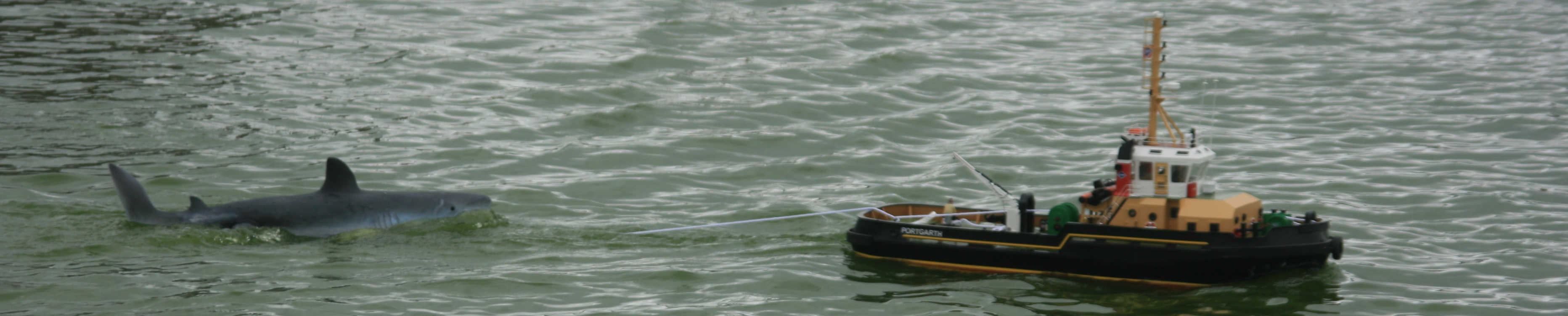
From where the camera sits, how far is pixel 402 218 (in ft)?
58.4

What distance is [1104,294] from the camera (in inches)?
604

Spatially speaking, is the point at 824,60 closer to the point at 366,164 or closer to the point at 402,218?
the point at 366,164

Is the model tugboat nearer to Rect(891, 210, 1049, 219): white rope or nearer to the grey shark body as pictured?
Rect(891, 210, 1049, 219): white rope

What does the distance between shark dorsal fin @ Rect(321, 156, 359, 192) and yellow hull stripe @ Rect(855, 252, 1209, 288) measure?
6.62 metres

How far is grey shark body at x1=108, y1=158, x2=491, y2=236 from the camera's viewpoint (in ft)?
55.8

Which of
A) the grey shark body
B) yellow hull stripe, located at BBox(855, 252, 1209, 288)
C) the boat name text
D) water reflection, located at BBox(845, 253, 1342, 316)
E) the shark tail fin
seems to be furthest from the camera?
the grey shark body

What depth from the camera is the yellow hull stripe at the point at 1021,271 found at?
15.5 meters

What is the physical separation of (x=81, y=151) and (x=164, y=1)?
599 inches

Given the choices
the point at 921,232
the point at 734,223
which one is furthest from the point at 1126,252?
the point at 734,223

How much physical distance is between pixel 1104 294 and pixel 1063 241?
766mm

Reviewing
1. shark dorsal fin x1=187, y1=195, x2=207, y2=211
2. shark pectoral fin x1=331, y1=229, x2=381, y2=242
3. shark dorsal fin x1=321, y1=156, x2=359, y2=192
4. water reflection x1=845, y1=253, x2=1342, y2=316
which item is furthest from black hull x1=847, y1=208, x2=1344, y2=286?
shark dorsal fin x1=187, y1=195, x2=207, y2=211

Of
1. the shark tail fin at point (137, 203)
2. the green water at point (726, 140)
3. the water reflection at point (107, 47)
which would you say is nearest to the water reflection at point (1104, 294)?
the green water at point (726, 140)

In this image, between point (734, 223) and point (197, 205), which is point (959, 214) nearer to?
point (734, 223)

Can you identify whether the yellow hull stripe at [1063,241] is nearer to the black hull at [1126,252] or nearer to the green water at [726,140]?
the black hull at [1126,252]
